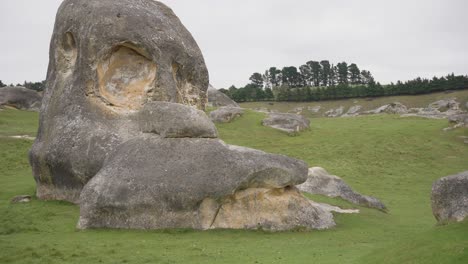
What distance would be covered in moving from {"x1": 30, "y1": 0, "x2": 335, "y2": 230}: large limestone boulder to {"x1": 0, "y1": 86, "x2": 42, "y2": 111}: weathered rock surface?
40112mm

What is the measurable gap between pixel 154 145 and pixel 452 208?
42.5 feet

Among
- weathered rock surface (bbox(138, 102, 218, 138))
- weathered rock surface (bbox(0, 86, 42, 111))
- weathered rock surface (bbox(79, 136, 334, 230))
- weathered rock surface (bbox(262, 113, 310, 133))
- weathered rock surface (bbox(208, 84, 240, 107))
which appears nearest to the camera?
weathered rock surface (bbox(79, 136, 334, 230))

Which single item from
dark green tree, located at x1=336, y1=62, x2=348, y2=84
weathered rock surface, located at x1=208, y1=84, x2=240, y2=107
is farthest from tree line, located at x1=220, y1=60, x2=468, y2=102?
weathered rock surface, located at x1=208, y1=84, x2=240, y2=107

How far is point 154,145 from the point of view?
77.7 ft

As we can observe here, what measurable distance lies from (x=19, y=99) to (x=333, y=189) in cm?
5090

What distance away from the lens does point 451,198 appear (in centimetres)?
1794

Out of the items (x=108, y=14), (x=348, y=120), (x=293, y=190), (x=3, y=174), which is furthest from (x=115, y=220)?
(x=348, y=120)

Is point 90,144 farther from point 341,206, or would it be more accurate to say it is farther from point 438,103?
point 438,103

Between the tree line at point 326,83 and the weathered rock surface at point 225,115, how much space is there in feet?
258

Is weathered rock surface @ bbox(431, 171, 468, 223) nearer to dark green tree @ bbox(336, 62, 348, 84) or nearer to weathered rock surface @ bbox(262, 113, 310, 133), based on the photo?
weathered rock surface @ bbox(262, 113, 310, 133)

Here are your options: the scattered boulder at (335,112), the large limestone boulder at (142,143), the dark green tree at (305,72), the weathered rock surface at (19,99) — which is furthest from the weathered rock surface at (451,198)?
the dark green tree at (305,72)

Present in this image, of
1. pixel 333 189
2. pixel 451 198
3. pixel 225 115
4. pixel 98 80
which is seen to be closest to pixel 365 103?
pixel 225 115

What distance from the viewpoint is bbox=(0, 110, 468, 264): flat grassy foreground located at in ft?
51.5

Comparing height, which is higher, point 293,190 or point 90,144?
point 90,144
